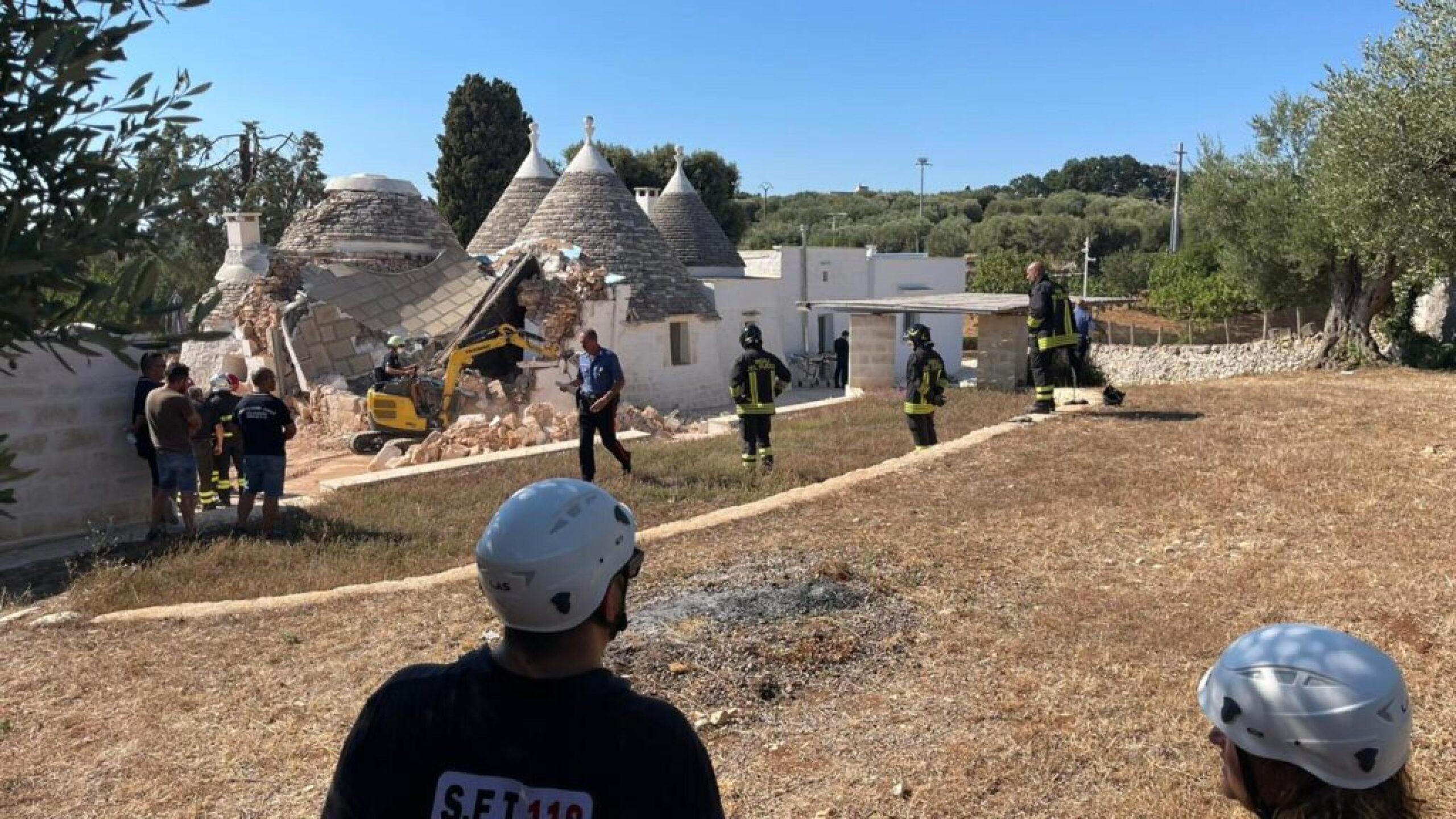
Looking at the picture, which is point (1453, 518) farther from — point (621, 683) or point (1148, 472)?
point (621, 683)

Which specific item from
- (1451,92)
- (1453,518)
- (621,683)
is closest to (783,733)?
(621,683)

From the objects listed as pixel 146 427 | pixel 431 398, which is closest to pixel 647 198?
pixel 431 398

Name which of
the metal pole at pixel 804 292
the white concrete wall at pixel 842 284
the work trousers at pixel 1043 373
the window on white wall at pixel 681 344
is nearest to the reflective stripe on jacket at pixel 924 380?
the work trousers at pixel 1043 373

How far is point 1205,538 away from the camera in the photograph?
254 inches

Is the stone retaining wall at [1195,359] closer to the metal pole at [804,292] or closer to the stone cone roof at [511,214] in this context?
the metal pole at [804,292]

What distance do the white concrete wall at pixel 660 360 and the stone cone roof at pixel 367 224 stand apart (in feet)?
15.1

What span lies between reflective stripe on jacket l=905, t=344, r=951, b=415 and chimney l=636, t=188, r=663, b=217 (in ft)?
66.1

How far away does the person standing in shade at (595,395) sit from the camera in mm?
9336

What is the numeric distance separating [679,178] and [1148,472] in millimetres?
23778

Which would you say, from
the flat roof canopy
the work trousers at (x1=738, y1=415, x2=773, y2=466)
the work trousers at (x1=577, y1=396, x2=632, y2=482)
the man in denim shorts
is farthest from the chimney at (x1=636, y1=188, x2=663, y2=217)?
the man in denim shorts

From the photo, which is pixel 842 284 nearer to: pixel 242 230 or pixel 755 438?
pixel 242 230

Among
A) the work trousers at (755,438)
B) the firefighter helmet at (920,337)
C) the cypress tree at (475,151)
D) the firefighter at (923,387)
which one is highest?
the cypress tree at (475,151)

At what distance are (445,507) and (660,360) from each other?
12020 mm

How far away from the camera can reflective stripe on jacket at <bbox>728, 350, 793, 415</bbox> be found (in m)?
9.67
